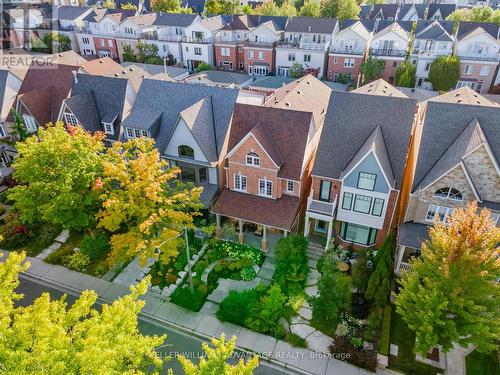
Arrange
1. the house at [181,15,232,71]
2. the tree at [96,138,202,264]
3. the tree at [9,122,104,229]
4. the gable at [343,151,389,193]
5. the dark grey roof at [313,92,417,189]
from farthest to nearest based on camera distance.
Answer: the house at [181,15,232,71] < the dark grey roof at [313,92,417,189] < the tree at [9,122,104,229] < the gable at [343,151,389,193] < the tree at [96,138,202,264]

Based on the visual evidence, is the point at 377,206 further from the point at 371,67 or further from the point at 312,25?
the point at 312,25

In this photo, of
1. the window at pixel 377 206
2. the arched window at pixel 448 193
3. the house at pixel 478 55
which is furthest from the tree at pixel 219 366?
the house at pixel 478 55

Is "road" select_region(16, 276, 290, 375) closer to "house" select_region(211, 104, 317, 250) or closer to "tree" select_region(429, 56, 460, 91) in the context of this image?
"house" select_region(211, 104, 317, 250)

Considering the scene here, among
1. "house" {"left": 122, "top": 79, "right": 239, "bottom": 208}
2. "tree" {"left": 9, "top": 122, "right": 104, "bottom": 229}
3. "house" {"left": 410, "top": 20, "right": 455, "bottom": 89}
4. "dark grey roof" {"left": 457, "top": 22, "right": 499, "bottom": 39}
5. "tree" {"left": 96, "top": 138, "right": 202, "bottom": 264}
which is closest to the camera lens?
"tree" {"left": 96, "top": 138, "right": 202, "bottom": 264}

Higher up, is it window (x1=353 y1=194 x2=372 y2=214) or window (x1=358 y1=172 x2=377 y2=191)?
window (x1=358 y1=172 x2=377 y2=191)

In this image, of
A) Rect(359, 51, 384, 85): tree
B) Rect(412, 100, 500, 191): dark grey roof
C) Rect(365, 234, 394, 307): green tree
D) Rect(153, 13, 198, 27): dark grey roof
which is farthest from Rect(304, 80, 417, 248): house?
Rect(153, 13, 198, 27): dark grey roof

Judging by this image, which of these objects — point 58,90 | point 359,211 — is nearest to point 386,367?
point 359,211
